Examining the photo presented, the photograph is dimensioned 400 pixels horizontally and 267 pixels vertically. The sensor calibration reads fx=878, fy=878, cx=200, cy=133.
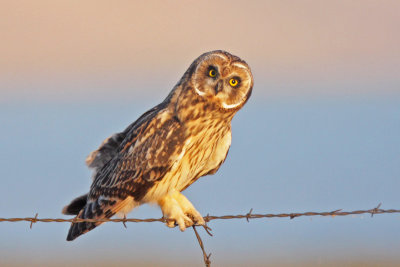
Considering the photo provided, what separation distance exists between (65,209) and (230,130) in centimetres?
183

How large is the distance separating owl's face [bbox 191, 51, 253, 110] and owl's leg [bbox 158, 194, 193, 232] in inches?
40.4

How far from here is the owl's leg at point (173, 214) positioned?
8.20 m

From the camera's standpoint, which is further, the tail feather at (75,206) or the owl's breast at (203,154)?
the tail feather at (75,206)

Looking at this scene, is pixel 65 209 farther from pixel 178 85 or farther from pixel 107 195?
pixel 178 85

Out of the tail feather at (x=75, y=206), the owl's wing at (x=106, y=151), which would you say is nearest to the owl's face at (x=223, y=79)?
the owl's wing at (x=106, y=151)

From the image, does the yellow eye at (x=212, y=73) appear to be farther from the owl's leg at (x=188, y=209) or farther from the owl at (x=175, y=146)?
the owl's leg at (x=188, y=209)

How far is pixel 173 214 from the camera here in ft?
27.0

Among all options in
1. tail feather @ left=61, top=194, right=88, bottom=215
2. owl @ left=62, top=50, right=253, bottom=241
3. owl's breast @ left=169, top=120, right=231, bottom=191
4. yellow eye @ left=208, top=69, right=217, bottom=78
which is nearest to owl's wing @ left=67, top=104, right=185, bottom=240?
owl @ left=62, top=50, right=253, bottom=241

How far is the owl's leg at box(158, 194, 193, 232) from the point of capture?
8.20 meters

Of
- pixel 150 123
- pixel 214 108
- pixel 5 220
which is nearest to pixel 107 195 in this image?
pixel 150 123

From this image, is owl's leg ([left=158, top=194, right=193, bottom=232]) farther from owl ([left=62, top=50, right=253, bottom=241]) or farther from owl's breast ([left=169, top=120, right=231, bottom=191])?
owl's breast ([left=169, top=120, right=231, bottom=191])

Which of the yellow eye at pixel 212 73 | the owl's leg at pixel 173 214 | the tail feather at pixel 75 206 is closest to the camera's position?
the owl's leg at pixel 173 214

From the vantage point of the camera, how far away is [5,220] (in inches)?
251

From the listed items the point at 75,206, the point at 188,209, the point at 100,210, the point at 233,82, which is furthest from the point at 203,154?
the point at 75,206
